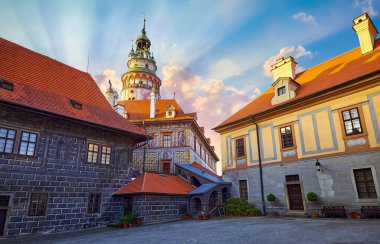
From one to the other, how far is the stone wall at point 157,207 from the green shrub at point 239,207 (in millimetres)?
3589

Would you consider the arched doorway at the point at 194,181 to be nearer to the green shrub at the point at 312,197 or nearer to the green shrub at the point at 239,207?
the green shrub at the point at 239,207

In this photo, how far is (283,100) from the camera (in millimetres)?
18203

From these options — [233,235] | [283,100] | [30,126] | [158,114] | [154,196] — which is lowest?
[233,235]

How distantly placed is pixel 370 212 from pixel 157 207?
1181 cm

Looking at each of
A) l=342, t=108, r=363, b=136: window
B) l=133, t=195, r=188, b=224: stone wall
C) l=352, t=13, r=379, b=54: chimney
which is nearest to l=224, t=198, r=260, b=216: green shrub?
l=133, t=195, r=188, b=224: stone wall

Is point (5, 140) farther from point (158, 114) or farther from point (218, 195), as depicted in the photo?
point (158, 114)

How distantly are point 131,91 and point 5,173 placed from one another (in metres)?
30.4

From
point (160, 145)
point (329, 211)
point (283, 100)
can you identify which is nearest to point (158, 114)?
point (160, 145)

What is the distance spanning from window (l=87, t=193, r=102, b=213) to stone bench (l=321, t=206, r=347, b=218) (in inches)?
530

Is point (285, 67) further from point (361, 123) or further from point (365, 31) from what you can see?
point (361, 123)

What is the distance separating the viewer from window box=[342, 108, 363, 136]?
1418cm

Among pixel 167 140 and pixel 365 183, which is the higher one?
pixel 167 140

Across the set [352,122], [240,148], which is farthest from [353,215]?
[240,148]

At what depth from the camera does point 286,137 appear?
57.5ft
